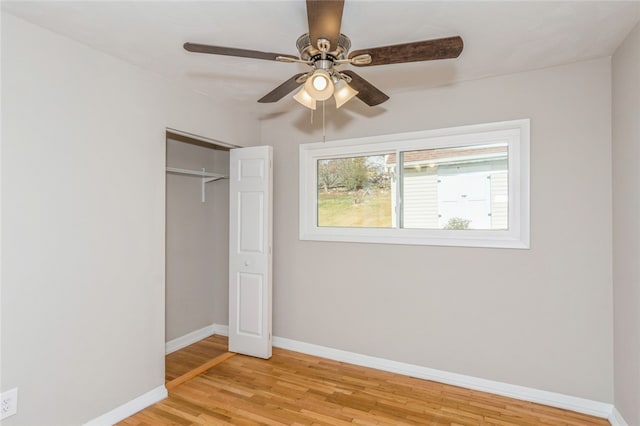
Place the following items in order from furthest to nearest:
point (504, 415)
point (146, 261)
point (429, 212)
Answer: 1. point (429, 212)
2. point (146, 261)
3. point (504, 415)

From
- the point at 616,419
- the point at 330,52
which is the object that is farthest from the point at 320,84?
the point at 616,419

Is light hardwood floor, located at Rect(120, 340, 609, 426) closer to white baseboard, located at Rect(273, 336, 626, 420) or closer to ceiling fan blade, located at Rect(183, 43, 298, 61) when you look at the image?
white baseboard, located at Rect(273, 336, 626, 420)

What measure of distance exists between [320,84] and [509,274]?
2.08 meters

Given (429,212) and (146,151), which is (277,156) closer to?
(146,151)

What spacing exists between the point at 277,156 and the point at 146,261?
1.71 m

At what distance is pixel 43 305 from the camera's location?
2035 millimetres

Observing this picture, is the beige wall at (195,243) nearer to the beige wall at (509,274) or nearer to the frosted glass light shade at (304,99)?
the beige wall at (509,274)

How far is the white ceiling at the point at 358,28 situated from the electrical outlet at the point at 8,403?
2.02 m

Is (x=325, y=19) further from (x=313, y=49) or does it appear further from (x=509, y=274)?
(x=509, y=274)

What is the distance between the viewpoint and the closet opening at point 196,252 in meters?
3.71

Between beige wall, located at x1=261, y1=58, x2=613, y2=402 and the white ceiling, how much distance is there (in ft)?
1.02

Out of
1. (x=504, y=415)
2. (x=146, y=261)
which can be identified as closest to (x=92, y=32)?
(x=146, y=261)

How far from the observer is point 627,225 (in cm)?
217

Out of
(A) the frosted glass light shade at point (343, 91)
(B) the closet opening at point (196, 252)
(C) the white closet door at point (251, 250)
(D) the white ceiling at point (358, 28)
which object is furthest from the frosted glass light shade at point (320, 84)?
(B) the closet opening at point (196, 252)
